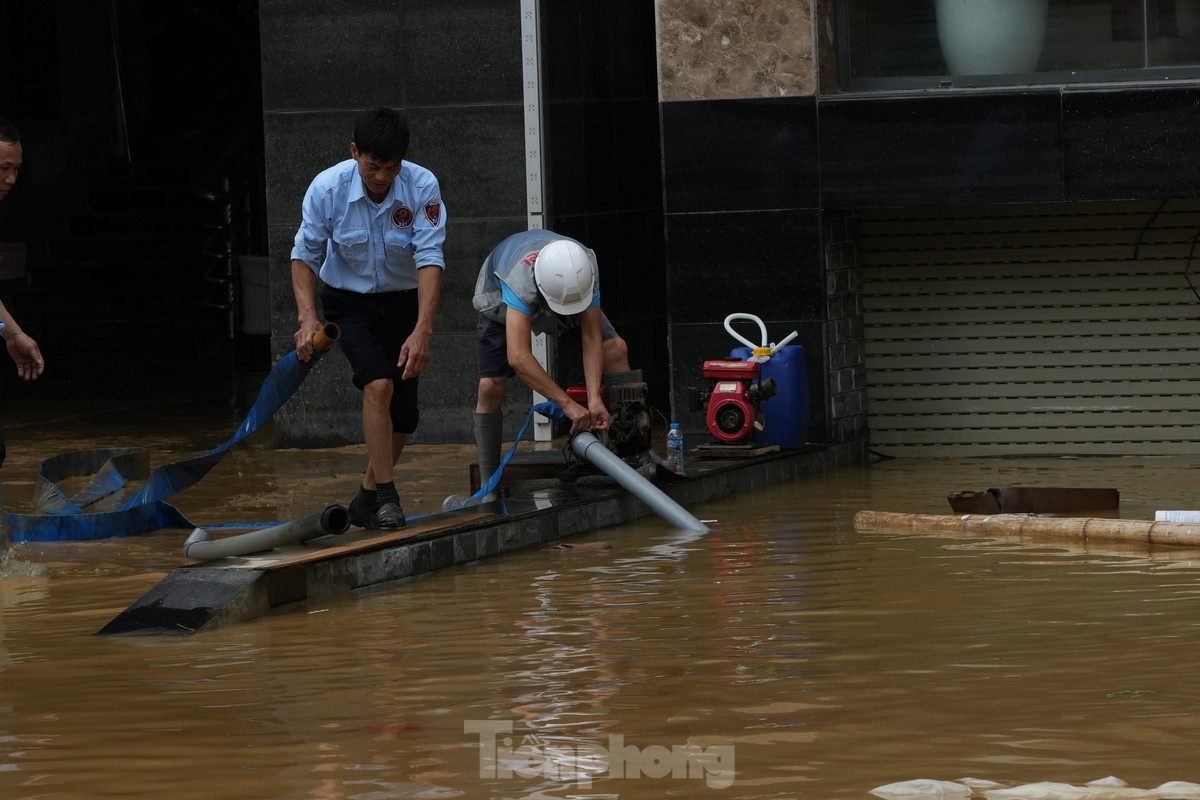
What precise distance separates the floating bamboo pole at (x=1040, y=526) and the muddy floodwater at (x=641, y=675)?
91mm

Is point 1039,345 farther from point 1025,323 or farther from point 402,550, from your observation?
point 402,550

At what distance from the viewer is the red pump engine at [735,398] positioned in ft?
34.9

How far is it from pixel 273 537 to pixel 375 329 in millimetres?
1242

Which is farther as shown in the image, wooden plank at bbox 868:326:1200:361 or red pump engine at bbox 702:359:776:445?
wooden plank at bbox 868:326:1200:361

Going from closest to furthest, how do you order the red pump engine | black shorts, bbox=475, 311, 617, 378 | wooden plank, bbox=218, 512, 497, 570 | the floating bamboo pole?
wooden plank, bbox=218, 512, 497, 570 → the floating bamboo pole → black shorts, bbox=475, 311, 617, 378 → the red pump engine

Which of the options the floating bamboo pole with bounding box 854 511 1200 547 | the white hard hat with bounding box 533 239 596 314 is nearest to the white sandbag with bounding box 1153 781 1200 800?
the floating bamboo pole with bounding box 854 511 1200 547

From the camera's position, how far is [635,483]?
354 inches

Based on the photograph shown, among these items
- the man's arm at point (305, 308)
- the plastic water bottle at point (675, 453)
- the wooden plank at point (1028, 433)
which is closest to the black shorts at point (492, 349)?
the plastic water bottle at point (675, 453)

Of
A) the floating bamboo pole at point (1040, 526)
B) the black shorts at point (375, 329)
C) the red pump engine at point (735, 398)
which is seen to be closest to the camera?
the floating bamboo pole at point (1040, 526)

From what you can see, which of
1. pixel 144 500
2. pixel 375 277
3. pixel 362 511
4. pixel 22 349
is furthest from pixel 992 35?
pixel 22 349

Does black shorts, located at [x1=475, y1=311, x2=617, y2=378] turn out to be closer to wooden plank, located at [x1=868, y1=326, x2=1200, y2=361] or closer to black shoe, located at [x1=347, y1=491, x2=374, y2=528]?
black shoe, located at [x1=347, y1=491, x2=374, y2=528]

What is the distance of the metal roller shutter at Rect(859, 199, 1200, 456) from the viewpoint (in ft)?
38.0

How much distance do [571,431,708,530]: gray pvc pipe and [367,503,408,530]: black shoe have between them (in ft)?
3.37

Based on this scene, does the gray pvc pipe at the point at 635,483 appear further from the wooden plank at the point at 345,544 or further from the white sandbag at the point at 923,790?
the white sandbag at the point at 923,790
